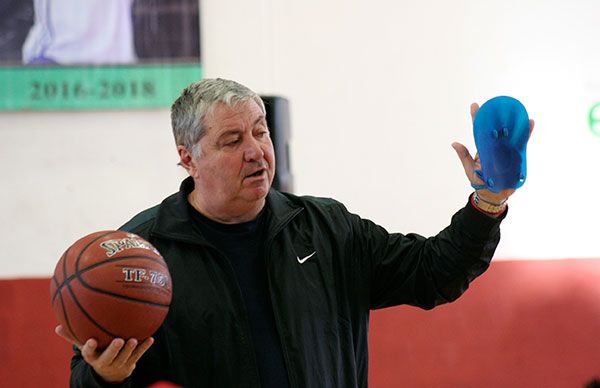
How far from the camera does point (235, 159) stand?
2109 millimetres

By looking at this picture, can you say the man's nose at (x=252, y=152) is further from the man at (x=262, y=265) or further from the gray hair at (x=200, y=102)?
the gray hair at (x=200, y=102)

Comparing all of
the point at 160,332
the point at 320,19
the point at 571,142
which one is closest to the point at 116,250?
the point at 160,332

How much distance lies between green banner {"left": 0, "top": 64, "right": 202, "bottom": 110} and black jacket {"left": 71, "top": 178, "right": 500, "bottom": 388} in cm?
191

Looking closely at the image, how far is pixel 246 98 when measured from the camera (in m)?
2.14

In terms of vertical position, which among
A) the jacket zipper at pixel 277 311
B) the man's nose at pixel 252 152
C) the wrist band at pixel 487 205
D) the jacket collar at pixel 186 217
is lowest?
the jacket zipper at pixel 277 311

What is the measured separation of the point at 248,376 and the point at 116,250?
1.51 ft

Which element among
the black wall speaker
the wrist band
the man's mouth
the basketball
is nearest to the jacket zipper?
the man's mouth

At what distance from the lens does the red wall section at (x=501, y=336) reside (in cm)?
407

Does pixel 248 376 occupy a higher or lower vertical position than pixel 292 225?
lower

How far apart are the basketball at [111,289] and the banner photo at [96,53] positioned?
2313mm

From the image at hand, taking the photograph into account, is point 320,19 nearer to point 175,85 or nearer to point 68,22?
point 175,85

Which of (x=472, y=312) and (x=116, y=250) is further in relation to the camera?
(x=472, y=312)

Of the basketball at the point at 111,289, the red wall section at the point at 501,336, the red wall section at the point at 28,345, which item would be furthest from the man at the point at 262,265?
the red wall section at the point at 28,345

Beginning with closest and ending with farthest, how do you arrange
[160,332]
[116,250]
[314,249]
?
[116,250], [160,332], [314,249]
